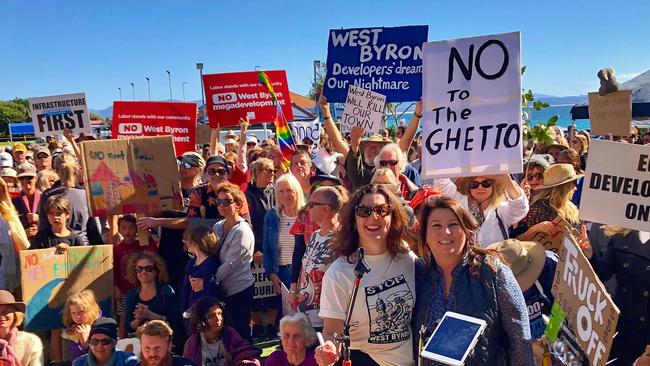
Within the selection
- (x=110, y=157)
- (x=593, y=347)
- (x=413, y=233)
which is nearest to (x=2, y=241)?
(x=110, y=157)

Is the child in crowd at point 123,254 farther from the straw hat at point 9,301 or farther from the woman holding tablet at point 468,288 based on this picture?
the woman holding tablet at point 468,288

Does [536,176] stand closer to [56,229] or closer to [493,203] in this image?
[493,203]

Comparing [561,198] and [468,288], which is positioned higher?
[561,198]

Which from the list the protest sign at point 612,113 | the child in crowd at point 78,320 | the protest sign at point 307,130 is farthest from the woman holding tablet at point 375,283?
the protest sign at point 307,130

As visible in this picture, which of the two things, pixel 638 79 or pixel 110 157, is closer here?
pixel 110 157

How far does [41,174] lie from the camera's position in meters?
6.94

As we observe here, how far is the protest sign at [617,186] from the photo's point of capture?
3207 millimetres

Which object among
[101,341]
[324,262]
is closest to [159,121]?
[101,341]

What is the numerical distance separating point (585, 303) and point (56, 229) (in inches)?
180

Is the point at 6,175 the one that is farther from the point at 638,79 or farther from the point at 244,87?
the point at 638,79

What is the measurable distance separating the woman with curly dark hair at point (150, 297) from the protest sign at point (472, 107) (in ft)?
9.06

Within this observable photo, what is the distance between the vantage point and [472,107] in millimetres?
3742

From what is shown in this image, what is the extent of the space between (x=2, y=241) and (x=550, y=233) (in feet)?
14.8

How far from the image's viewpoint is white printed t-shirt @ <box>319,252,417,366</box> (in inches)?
112
